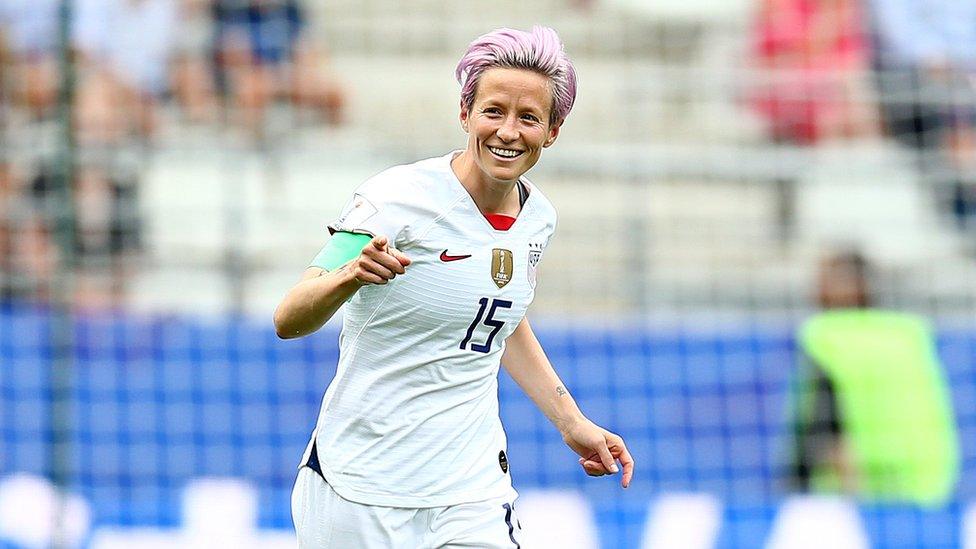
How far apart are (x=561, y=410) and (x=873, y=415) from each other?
12.3 ft

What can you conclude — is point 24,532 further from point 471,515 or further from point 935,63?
point 935,63

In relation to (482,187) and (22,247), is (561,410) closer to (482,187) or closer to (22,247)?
(482,187)

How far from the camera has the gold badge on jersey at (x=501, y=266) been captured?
3658mm

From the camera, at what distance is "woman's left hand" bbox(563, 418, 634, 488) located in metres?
3.89

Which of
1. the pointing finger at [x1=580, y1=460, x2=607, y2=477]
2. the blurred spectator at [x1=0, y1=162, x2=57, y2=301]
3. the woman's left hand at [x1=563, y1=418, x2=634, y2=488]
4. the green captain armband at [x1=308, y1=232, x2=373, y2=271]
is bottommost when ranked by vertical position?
the pointing finger at [x1=580, y1=460, x2=607, y2=477]

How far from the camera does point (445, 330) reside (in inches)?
143

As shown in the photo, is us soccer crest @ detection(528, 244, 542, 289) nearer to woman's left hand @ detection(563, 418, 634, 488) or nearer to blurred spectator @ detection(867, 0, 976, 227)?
woman's left hand @ detection(563, 418, 634, 488)

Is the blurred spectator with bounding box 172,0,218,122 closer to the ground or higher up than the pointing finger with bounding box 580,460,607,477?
higher up

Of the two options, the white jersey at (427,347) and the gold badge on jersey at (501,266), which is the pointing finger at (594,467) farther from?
the gold badge on jersey at (501,266)

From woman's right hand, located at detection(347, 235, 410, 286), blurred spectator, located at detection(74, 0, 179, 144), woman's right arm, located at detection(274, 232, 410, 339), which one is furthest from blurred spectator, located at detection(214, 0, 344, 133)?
woman's right hand, located at detection(347, 235, 410, 286)

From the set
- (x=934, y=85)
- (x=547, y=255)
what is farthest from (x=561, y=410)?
(x=934, y=85)

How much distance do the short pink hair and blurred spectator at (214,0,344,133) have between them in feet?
14.6

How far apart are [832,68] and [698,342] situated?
6.38 ft

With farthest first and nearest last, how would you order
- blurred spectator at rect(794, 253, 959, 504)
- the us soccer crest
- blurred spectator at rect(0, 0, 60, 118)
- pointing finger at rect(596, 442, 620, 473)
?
1. blurred spectator at rect(0, 0, 60, 118)
2. blurred spectator at rect(794, 253, 959, 504)
3. pointing finger at rect(596, 442, 620, 473)
4. the us soccer crest
